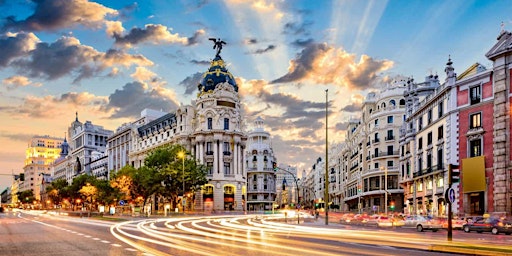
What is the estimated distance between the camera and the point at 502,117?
50875 millimetres

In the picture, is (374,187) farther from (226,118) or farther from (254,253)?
(254,253)

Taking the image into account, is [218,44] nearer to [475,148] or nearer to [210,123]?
[210,123]

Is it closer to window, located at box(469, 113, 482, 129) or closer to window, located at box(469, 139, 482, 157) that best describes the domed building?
window, located at box(469, 139, 482, 157)

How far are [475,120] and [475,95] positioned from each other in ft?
8.71

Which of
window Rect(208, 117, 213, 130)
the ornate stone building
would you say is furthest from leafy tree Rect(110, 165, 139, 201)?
the ornate stone building

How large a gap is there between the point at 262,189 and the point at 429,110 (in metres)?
99.8

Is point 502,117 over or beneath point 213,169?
over

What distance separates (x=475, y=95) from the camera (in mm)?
55031

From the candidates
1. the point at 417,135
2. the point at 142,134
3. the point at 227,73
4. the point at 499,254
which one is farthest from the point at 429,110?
the point at 142,134

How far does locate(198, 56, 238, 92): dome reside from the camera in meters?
115

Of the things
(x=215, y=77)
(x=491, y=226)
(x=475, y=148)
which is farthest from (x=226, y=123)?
(x=491, y=226)

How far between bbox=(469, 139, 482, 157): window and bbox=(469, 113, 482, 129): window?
1592 millimetres

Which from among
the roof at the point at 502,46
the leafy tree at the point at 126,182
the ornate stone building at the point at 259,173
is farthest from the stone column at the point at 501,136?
the ornate stone building at the point at 259,173

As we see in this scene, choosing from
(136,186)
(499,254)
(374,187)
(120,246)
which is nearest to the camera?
(499,254)
